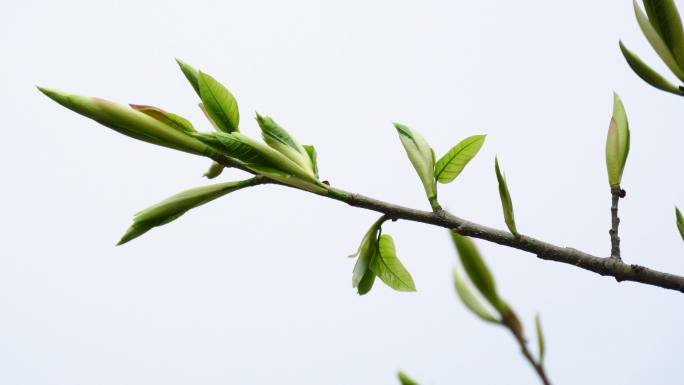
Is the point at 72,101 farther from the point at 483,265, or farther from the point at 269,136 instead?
the point at 483,265

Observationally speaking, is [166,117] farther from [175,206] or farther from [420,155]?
[420,155]

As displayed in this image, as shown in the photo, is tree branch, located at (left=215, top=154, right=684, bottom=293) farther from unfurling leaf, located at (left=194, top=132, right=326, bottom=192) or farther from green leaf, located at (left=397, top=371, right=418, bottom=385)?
green leaf, located at (left=397, top=371, right=418, bottom=385)

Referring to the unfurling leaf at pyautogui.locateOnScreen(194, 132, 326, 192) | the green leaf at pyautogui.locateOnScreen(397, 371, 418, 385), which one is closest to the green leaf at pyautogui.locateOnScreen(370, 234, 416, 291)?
the unfurling leaf at pyautogui.locateOnScreen(194, 132, 326, 192)

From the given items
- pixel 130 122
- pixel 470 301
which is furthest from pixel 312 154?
pixel 470 301

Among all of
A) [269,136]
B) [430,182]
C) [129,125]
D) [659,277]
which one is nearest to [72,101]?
[129,125]

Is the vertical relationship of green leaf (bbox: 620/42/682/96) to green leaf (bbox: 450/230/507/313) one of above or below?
above

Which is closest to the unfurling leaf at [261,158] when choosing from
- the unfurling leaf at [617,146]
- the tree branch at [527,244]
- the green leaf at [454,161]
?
the tree branch at [527,244]
